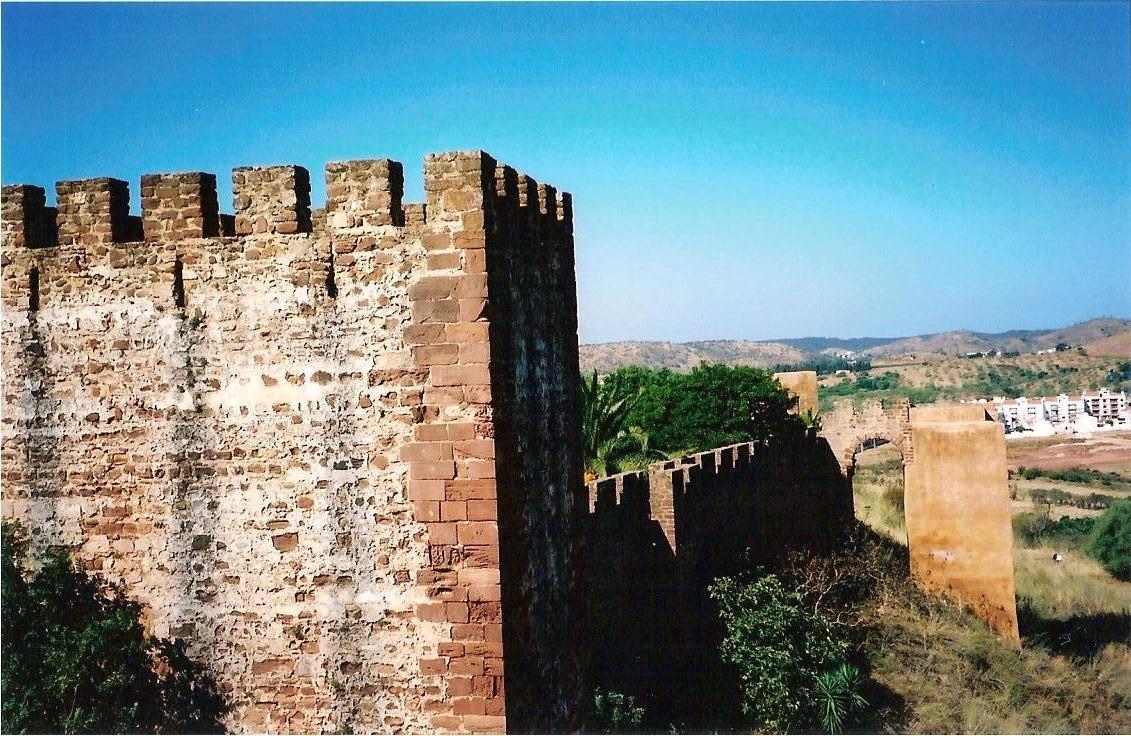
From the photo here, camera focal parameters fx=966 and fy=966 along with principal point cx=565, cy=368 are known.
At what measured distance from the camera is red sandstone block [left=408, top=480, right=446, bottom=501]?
6211 millimetres

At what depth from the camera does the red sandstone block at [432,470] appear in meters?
6.21

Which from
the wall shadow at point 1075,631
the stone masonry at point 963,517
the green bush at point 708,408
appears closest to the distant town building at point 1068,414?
the wall shadow at point 1075,631

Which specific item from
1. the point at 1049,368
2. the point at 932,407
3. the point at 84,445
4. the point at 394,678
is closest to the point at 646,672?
the point at 394,678

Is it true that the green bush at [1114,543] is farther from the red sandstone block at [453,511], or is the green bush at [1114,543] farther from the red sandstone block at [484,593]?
the red sandstone block at [453,511]

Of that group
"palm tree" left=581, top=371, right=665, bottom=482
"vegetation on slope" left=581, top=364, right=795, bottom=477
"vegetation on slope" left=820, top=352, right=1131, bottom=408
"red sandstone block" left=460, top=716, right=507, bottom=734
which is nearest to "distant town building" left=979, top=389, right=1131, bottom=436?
"vegetation on slope" left=820, top=352, right=1131, bottom=408

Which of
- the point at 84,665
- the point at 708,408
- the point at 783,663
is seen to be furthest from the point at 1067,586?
the point at 84,665

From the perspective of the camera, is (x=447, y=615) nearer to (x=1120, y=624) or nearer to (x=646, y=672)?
(x=646, y=672)

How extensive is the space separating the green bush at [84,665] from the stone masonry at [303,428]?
0.50 ft

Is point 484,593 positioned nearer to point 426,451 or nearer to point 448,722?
point 448,722

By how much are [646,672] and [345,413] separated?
916 centimetres

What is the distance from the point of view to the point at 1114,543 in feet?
98.9

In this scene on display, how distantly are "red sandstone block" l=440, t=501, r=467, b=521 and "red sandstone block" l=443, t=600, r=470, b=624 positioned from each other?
534 mm

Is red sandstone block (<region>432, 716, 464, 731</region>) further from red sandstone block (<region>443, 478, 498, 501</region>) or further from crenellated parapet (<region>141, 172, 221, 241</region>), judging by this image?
crenellated parapet (<region>141, 172, 221, 241</region>)

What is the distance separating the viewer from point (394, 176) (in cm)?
641
